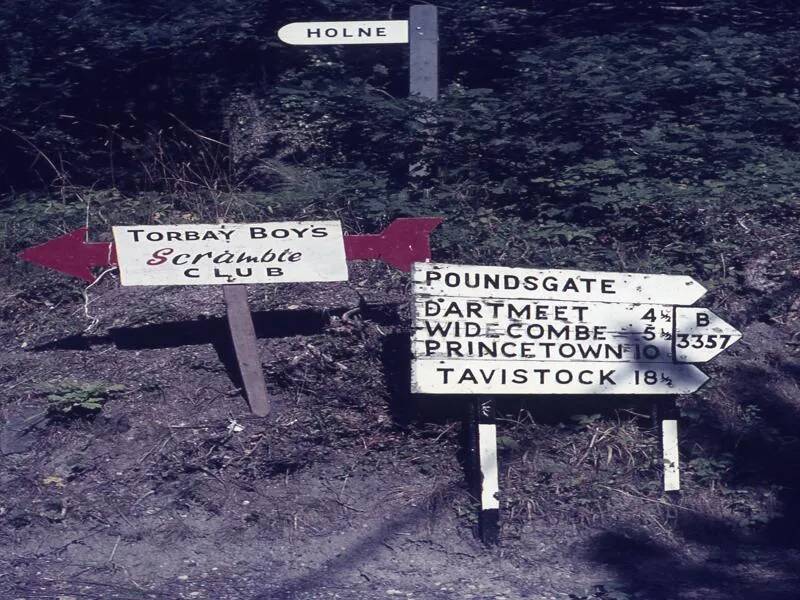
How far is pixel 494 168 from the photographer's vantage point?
6.53 meters

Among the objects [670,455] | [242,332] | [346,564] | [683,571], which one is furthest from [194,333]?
[683,571]

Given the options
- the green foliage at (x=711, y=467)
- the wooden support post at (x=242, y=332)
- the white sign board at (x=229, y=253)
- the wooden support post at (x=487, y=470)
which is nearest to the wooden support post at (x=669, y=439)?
the green foliage at (x=711, y=467)

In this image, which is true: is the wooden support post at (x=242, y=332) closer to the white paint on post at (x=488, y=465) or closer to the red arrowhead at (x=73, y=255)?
the red arrowhead at (x=73, y=255)

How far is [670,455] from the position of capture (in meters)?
4.62

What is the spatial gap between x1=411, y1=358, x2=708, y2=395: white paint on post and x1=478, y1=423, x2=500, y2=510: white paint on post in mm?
196

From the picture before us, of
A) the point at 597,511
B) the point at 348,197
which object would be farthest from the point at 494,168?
the point at 597,511

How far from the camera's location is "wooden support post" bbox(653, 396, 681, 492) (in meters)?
4.58

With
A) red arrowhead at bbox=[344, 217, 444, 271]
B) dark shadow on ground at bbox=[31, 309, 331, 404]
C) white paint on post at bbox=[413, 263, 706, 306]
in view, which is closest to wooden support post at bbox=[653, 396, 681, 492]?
white paint on post at bbox=[413, 263, 706, 306]

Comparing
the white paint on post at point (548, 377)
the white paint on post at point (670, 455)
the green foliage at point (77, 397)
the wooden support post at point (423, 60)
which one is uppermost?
the wooden support post at point (423, 60)

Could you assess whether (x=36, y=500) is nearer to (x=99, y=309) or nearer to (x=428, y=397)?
(x=99, y=309)

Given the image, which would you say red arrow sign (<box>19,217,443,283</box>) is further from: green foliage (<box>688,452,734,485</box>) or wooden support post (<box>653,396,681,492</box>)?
green foliage (<box>688,452,734,485</box>)

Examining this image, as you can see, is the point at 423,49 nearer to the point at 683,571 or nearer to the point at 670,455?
the point at 670,455

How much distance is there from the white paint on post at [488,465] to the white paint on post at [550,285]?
0.67 m

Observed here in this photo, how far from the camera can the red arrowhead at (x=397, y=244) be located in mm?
4699
